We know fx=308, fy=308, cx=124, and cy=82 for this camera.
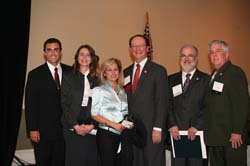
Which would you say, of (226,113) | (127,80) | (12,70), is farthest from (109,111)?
(12,70)

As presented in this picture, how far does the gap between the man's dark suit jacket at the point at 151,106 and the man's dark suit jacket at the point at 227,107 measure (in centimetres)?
48

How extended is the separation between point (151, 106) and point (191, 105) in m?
0.41

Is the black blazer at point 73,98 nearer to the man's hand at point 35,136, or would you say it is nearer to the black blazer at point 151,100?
the man's hand at point 35,136

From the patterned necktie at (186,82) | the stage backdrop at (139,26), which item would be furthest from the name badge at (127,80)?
the stage backdrop at (139,26)

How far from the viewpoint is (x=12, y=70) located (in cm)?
420

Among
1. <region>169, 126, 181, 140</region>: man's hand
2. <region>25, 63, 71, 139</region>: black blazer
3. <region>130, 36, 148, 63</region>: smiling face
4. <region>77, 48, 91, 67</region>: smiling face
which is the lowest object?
<region>169, 126, 181, 140</region>: man's hand

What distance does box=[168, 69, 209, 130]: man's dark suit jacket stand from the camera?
3.18m

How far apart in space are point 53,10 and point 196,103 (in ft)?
9.24

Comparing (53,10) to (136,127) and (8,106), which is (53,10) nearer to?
(8,106)

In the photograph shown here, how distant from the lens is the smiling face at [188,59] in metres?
3.24

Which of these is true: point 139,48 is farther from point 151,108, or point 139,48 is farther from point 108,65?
point 151,108

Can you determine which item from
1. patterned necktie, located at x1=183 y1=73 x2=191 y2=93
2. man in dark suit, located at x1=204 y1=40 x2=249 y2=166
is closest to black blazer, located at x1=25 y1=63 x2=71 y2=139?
patterned necktie, located at x1=183 y1=73 x2=191 y2=93

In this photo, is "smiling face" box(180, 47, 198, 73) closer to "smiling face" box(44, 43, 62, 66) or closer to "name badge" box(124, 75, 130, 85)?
"name badge" box(124, 75, 130, 85)

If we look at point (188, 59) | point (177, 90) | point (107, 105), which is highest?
point (188, 59)
